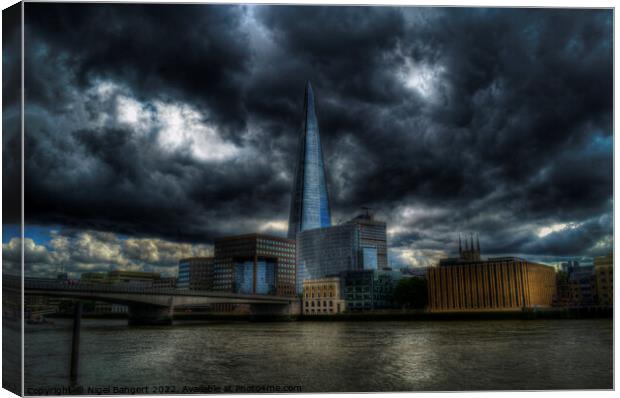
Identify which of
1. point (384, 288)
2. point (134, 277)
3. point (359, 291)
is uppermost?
point (134, 277)

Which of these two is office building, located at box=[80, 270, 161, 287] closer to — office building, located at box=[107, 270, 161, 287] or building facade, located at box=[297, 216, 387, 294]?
office building, located at box=[107, 270, 161, 287]

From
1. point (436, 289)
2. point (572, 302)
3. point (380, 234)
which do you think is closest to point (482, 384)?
point (572, 302)

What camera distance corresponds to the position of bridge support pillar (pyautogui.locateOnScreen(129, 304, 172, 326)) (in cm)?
3753

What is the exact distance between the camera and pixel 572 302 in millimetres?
48000

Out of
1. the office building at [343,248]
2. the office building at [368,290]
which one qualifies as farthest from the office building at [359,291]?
the office building at [343,248]

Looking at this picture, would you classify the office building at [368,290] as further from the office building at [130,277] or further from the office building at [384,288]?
the office building at [130,277]

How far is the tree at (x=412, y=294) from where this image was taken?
5722cm

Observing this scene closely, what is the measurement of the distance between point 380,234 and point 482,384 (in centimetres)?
7968

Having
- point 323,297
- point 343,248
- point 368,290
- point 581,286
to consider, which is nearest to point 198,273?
point 343,248

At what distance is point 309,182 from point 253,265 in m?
18.0

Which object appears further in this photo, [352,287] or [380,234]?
[380,234]

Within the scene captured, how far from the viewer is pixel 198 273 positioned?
91188 mm

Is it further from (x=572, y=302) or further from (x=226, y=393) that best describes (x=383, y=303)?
(x=226, y=393)

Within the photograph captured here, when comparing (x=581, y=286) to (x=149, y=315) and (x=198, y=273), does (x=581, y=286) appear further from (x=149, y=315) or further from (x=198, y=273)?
(x=198, y=273)
